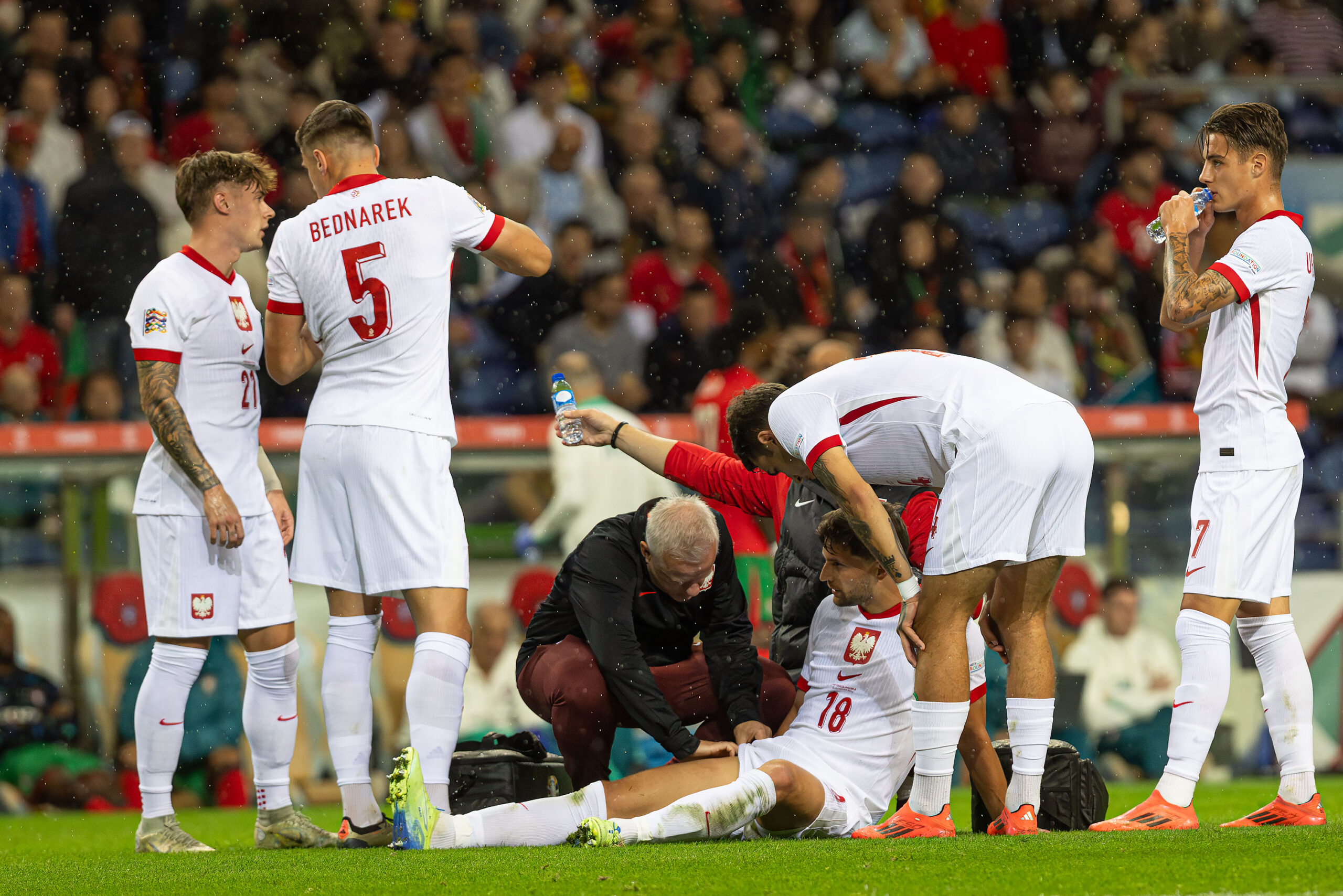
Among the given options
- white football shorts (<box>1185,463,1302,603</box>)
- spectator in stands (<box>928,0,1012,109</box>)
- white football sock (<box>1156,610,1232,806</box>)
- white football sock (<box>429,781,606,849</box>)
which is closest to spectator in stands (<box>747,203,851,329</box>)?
spectator in stands (<box>928,0,1012,109</box>)

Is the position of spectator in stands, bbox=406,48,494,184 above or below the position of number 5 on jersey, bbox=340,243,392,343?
A: above

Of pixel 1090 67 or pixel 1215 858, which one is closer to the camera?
pixel 1215 858

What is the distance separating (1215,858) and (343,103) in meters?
3.57

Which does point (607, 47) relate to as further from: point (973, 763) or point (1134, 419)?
point (973, 763)

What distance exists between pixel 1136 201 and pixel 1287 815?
24.7 feet

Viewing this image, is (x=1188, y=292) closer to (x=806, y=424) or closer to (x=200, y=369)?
(x=806, y=424)

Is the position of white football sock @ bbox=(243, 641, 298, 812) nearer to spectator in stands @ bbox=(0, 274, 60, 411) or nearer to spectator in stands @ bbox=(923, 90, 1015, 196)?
spectator in stands @ bbox=(0, 274, 60, 411)

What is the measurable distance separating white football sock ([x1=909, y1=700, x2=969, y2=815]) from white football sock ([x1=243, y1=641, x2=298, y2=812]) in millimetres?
2107

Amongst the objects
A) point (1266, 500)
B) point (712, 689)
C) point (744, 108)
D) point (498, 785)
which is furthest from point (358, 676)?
point (744, 108)

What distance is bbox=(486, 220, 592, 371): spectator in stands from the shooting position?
33.1 feet

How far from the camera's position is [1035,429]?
450 centimetres

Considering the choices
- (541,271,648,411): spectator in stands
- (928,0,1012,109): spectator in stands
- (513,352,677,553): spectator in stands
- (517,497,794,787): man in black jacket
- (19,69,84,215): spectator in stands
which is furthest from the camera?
(928,0,1012,109): spectator in stands

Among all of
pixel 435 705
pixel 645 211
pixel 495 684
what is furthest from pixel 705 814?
pixel 645 211

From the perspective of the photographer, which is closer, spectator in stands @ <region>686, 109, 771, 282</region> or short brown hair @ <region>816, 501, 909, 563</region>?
short brown hair @ <region>816, 501, 909, 563</region>
